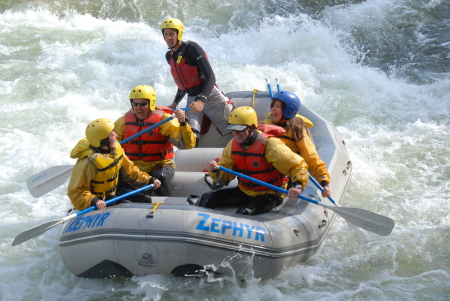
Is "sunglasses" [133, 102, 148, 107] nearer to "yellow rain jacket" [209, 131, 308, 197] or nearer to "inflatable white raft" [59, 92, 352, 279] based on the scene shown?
"inflatable white raft" [59, 92, 352, 279]

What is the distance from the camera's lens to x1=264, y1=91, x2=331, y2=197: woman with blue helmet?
397 cm

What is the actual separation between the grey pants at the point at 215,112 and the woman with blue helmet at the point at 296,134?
0.96 m

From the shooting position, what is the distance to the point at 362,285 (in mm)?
3885

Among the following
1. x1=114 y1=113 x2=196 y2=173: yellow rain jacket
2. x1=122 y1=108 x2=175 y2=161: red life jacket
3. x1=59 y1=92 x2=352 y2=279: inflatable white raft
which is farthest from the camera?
x1=122 y1=108 x2=175 y2=161: red life jacket

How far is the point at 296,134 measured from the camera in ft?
13.2

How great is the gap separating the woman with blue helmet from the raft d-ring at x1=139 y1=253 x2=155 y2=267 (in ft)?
4.68

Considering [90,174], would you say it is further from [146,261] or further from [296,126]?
[296,126]

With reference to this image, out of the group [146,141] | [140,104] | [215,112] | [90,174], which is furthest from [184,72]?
[90,174]

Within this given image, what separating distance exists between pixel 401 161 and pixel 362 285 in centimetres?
284

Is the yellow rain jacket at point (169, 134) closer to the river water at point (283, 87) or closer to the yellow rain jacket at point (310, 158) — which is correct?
the yellow rain jacket at point (310, 158)

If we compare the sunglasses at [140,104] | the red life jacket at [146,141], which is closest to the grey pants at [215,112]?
the red life jacket at [146,141]

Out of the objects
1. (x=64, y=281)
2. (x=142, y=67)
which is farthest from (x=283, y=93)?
(x=142, y=67)

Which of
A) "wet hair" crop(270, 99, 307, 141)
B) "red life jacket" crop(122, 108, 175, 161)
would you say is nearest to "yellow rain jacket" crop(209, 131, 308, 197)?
"wet hair" crop(270, 99, 307, 141)

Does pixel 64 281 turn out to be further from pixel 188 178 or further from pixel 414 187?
pixel 414 187
